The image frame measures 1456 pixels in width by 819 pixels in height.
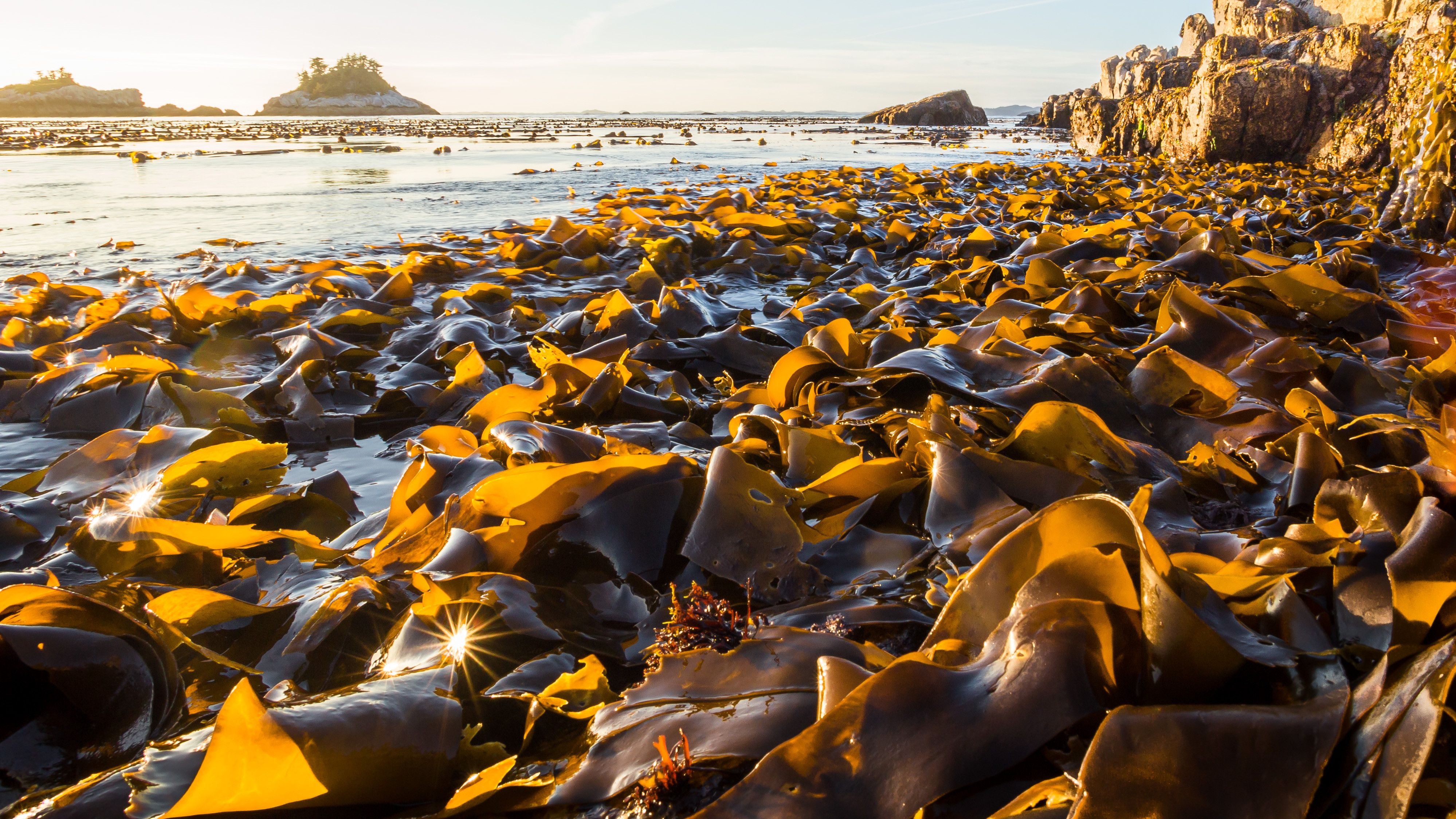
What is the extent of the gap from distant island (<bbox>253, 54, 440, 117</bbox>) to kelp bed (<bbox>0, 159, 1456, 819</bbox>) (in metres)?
68.2

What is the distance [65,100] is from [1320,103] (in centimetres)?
6954

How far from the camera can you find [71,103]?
166 feet

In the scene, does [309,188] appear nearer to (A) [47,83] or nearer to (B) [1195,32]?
(B) [1195,32]

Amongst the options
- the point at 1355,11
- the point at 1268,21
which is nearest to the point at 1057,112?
the point at 1268,21

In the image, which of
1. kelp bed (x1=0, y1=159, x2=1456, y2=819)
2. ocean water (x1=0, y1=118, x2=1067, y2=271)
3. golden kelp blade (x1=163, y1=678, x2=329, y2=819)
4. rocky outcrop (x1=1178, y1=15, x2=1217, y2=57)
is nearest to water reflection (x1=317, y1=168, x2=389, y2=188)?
ocean water (x1=0, y1=118, x2=1067, y2=271)

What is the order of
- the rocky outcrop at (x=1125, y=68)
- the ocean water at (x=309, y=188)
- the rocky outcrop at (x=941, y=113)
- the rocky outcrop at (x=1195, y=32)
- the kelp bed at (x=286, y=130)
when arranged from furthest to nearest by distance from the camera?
the rocky outcrop at (x=941, y=113), the rocky outcrop at (x=1125, y=68), the rocky outcrop at (x=1195, y=32), the kelp bed at (x=286, y=130), the ocean water at (x=309, y=188)

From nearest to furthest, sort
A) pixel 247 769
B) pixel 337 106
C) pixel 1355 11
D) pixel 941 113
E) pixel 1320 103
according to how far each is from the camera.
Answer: pixel 247 769 → pixel 1320 103 → pixel 1355 11 → pixel 941 113 → pixel 337 106

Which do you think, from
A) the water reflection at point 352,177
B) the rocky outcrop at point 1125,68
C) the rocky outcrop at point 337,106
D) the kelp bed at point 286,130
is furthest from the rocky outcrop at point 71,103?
the rocky outcrop at point 1125,68

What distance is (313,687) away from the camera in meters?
1.05

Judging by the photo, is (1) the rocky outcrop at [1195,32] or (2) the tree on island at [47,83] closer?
(1) the rocky outcrop at [1195,32]

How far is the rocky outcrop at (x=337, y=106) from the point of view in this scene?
61.6m

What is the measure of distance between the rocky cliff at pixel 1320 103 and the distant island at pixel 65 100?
196 ft

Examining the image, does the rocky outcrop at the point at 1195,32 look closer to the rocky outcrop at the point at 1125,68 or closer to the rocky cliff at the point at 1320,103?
the rocky outcrop at the point at 1125,68

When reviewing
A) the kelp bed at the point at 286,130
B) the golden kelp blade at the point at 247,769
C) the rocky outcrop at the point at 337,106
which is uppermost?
the rocky outcrop at the point at 337,106
